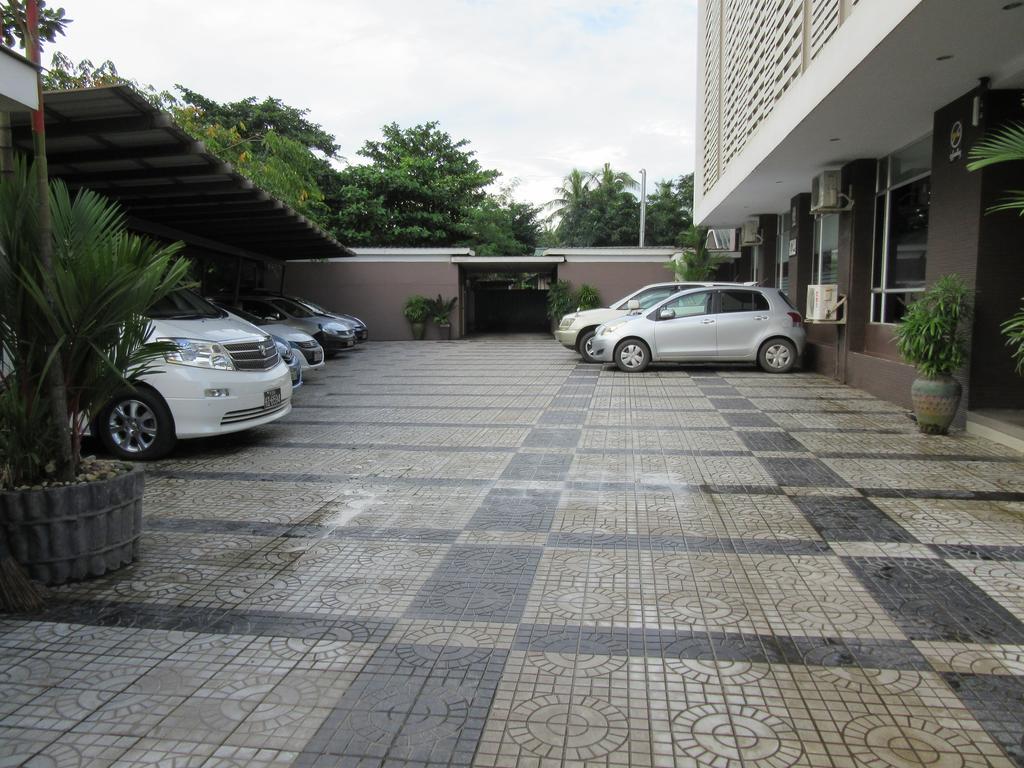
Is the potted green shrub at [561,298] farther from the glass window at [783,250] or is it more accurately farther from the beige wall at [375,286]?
the glass window at [783,250]

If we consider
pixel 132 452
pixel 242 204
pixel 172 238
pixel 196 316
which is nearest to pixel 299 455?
pixel 132 452

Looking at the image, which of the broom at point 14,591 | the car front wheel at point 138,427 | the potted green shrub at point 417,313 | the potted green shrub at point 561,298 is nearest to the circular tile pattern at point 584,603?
the broom at point 14,591

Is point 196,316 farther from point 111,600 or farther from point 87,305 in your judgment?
point 111,600

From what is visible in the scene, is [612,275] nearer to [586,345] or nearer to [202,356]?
[586,345]

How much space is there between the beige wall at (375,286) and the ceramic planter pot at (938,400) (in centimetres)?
1809

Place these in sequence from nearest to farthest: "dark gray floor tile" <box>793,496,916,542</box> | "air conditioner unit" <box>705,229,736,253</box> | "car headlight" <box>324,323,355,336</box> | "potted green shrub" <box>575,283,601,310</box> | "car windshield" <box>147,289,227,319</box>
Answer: "dark gray floor tile" <box>793,496,916,542</box>
"car windshield" <box>147,289,227,319</box>
"car headlight" <box>324,323,355,336</box>
"air conditioner unit" <box>705,229,736,253</box>
"potted green shrub" <box>575,283,601,310</box>

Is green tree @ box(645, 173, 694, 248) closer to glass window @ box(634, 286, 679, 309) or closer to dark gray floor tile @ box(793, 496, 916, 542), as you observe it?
glass window @ box(634, 286, 679, 309)

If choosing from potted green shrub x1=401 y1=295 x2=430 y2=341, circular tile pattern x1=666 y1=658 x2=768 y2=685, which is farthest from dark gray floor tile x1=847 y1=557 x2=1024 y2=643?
potted green shrub x1=401 y1=295 x2=430 y2=341

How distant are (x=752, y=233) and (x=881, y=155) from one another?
852cm

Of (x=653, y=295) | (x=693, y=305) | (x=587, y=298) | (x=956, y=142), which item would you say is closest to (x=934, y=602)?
(x=956, y=142)

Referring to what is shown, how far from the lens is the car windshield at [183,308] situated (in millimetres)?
8156

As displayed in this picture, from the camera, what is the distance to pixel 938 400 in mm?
8078

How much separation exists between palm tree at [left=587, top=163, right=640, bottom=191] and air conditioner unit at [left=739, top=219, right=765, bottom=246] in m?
21.3

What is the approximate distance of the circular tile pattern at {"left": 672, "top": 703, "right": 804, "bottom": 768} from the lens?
2.64 meters
